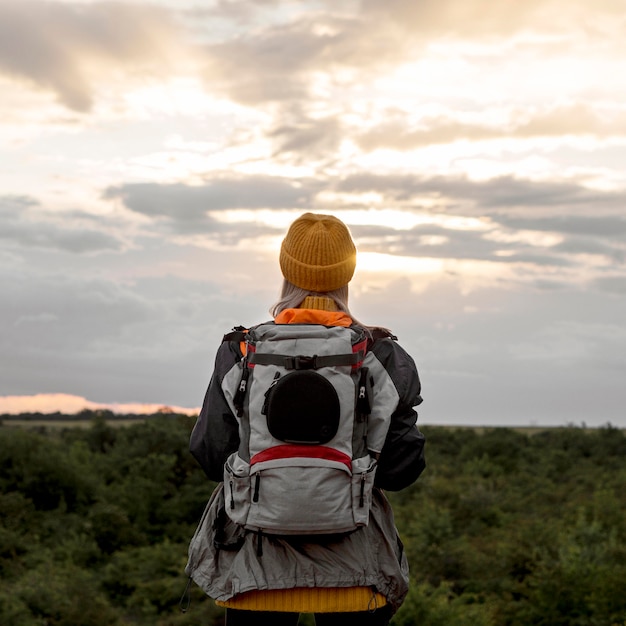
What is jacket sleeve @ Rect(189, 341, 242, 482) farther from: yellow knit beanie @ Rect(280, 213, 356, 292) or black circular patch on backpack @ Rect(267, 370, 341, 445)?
yellow knit beanie @ Rect(280, 213, 356, 292)

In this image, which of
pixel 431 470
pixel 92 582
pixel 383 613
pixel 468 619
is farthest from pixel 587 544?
pixel 431 470

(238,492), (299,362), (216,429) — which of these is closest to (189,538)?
(216,429)

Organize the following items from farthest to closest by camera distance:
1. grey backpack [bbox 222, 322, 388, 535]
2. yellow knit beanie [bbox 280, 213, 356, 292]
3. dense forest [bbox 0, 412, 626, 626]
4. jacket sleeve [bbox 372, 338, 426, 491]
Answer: dense forest [bbox 0, 412, 626, 626], yellow knit beanie [bbox 280, 213, 356, 292], jacket sleeve [bbox 372, 338, 426, 491], grey backpack [bbox 222, 322, 388, 535]

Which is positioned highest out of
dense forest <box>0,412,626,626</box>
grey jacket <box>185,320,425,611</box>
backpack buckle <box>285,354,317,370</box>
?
backpack buckle <box>285,354,317,370</box>

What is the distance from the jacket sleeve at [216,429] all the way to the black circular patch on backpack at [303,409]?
0.25 m

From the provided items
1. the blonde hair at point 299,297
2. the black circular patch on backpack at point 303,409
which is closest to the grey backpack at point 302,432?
the black circular patch on backpack at point 303,409

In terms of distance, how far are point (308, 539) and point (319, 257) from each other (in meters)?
0.97

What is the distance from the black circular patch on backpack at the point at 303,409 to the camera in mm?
2967

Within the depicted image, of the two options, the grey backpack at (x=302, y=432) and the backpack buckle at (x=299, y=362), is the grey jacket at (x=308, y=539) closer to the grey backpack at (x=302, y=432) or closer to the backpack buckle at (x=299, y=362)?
the grey backpack at (x=302, y=432)

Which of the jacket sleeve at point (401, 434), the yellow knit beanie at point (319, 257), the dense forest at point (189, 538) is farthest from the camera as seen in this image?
the dense forest at point (189, 538)

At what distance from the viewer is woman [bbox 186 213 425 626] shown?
3.05m

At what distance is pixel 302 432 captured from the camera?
298cm

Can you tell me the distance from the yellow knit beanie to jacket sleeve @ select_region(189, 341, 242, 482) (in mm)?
374

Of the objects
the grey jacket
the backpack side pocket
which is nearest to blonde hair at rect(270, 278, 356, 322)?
the grey jacket
